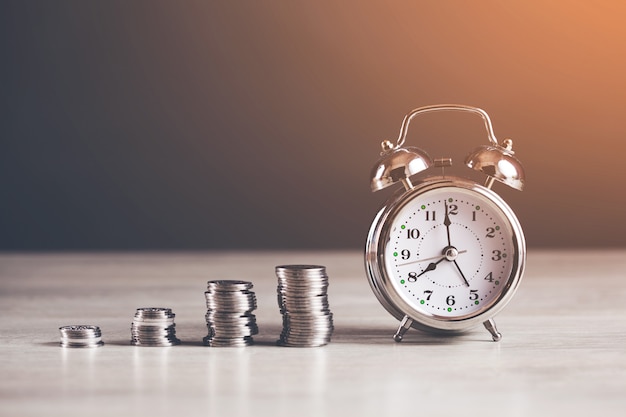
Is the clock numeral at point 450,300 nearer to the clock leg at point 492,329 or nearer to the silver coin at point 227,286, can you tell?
the clock leg at point 492,329

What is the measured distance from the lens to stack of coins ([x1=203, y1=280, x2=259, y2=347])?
206cm

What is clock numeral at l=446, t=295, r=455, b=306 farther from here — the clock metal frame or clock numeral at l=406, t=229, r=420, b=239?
clock numeral at l=406, t=229, r=420, b=239

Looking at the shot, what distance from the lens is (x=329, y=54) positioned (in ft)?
22.6

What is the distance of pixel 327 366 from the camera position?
74.1 inches

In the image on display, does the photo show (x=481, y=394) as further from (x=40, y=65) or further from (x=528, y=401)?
(x=40, y=65)

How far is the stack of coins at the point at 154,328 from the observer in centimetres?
212

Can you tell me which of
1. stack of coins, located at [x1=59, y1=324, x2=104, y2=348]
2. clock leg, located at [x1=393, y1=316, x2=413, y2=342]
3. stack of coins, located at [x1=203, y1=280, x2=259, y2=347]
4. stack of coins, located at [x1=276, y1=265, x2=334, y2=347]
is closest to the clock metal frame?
clock leg, located at [x1=393, y1=316, x2=413, y2=342]

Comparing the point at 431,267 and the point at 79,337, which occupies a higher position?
the point at 431,267

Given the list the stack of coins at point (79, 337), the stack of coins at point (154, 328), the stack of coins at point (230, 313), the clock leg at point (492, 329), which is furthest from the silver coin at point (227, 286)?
the clock leg at point (492, 329)

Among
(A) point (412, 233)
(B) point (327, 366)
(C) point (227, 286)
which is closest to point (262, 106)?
(A) point (412, 233)

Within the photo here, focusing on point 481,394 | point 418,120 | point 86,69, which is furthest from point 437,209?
point 86,69

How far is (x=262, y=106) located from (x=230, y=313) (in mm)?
4910

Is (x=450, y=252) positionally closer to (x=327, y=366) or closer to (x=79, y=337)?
(x=327, y=366)

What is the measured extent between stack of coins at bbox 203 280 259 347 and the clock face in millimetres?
333
